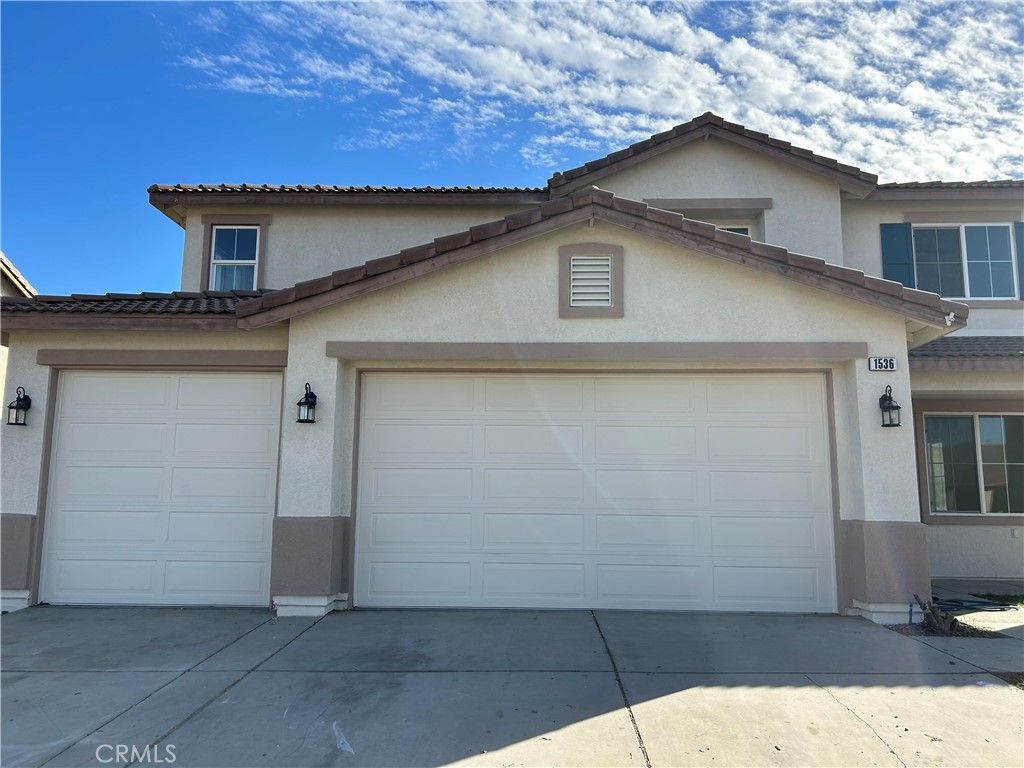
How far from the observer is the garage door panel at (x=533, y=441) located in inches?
316

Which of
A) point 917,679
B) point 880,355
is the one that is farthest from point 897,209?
point 917,679

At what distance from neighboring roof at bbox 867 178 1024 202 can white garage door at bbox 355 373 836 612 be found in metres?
5.17

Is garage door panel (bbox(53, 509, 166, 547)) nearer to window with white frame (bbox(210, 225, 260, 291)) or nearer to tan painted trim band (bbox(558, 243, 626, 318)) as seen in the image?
window with white frame (bbox(210, 225, 260, 291))

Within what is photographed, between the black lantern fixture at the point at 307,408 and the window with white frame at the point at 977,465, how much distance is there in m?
9.46

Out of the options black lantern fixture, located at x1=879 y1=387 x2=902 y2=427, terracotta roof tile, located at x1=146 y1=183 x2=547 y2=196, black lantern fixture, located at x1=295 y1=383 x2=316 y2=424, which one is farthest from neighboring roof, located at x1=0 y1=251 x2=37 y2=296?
black lantern fixture, located at x1=879 y1=387 x2=902 y2=427

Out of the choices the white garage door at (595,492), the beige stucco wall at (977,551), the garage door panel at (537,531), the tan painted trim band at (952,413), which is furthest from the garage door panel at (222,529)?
the beige stucco wall at (977,551)

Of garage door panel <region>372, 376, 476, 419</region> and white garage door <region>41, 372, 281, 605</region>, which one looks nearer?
white garage door <region>41, 372, 281, 605</region>

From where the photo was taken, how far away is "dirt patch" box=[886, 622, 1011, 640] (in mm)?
6841

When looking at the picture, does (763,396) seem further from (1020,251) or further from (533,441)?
(1020,251)

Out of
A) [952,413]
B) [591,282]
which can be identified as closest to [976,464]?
[952,413]

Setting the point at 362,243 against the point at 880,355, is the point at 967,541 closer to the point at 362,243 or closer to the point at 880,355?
the point at 880,355

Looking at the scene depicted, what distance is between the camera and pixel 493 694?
507cm

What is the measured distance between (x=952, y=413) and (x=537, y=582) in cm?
760

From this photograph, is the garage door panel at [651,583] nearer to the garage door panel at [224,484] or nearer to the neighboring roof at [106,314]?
the garage door panel at [224,484]
